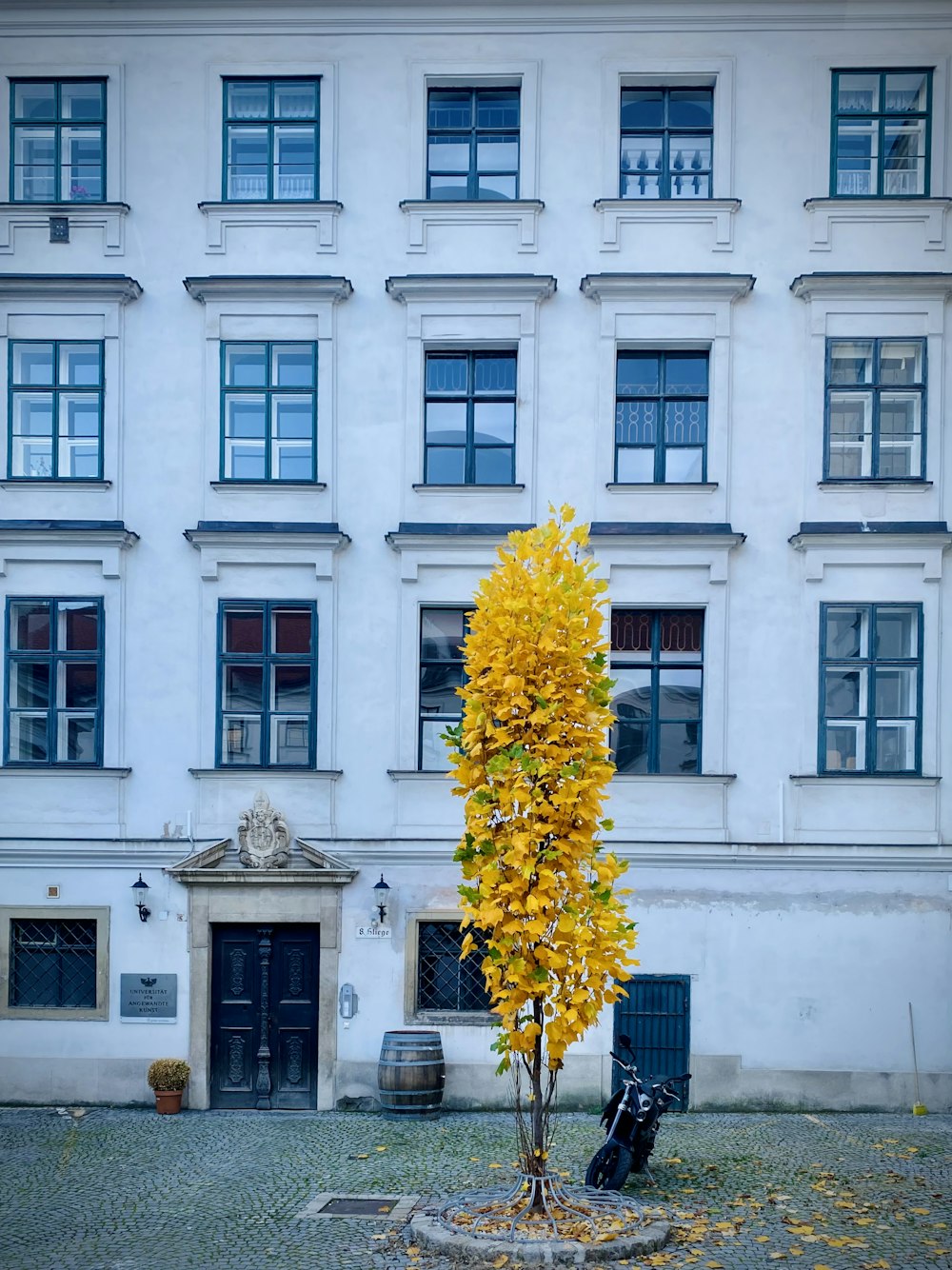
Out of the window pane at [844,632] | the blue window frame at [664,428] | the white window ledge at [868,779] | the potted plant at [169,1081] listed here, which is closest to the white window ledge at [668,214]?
the blue window frame at [664,428]

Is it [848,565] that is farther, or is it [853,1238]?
[848,565]

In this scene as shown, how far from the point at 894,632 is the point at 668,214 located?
18.5 feet

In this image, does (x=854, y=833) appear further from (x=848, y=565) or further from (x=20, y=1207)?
(x=20, y=1207)

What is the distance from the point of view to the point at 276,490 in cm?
1697

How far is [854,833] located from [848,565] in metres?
3.11

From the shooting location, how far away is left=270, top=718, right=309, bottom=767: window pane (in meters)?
16.9

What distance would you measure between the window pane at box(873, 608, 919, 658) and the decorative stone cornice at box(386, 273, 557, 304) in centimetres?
551

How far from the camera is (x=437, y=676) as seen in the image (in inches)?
667

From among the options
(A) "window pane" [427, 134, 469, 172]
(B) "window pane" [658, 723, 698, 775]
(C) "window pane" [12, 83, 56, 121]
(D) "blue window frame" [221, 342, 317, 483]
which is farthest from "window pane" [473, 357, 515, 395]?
(C) "window pane" [12, 83, 56, 121]

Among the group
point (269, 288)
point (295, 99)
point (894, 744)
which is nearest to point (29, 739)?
point (269, 288)

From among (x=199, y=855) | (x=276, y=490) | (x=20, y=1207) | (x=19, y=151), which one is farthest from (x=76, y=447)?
(x=20, y=1207)

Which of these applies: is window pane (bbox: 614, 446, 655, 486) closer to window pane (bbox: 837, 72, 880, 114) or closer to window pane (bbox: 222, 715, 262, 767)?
window pane (bbox: 837, 72, 880, 114)

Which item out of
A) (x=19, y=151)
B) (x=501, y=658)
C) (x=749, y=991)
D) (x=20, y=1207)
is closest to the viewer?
(x=501, y=658)

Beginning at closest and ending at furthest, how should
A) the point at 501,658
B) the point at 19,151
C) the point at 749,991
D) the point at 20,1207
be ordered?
the point at 501,658 < the point at 20,1207 < the point at 749,991 < the point at 19,151
